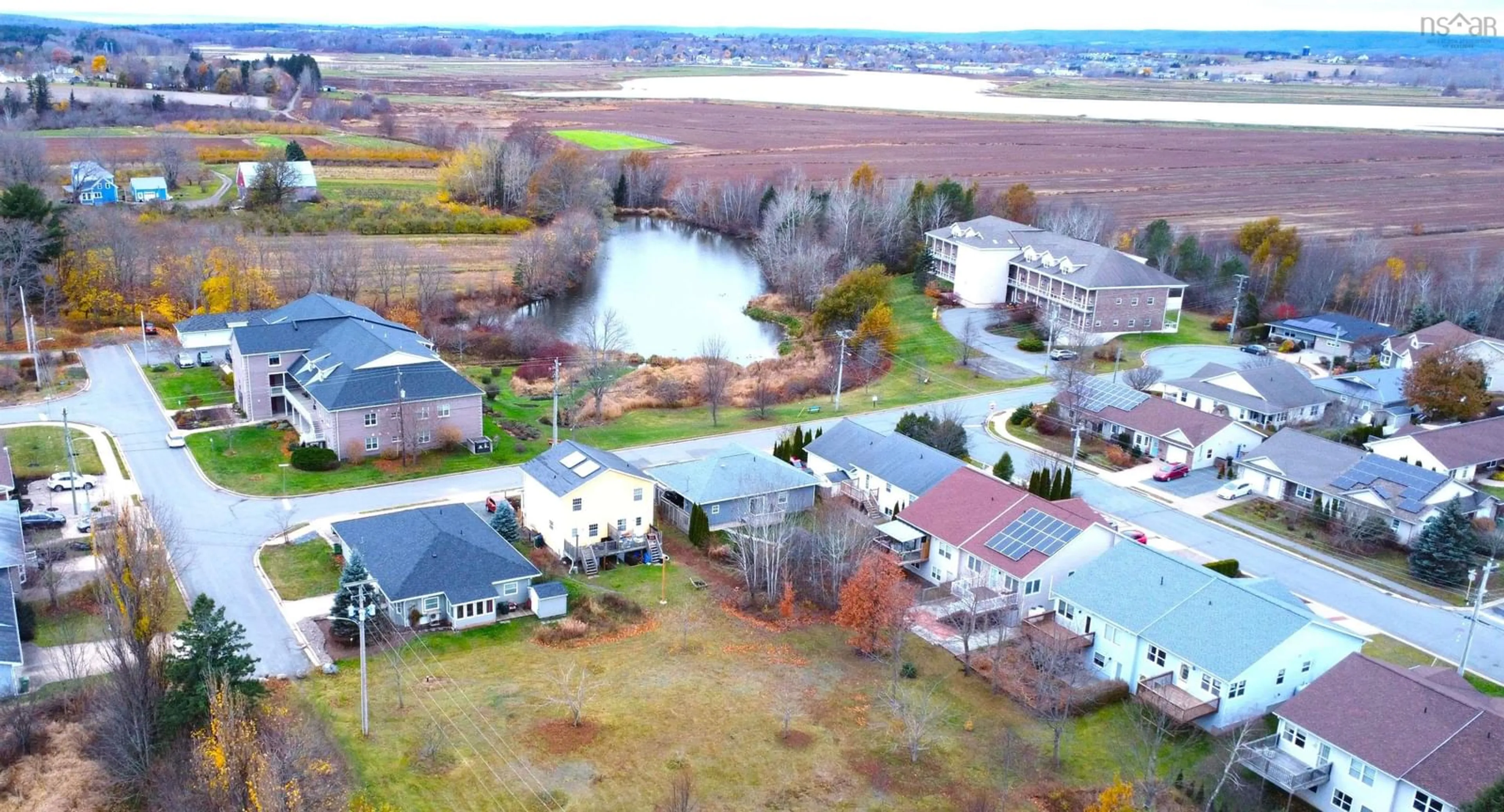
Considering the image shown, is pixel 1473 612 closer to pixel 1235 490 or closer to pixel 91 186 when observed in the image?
pixel 1235 490

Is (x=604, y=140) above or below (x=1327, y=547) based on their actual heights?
above

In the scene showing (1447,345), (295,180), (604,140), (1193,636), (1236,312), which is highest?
(604,140)

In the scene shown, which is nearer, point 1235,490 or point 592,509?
point 592,509

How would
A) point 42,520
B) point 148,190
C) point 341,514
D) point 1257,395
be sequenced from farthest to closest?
point 148,190
point 1257,395
point 341,514
point 42,520

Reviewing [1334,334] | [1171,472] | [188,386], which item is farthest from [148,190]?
[1334,334]

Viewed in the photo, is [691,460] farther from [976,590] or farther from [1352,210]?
[1352,210]

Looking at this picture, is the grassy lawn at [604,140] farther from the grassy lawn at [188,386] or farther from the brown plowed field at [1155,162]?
the grassy lawn at [188,386]

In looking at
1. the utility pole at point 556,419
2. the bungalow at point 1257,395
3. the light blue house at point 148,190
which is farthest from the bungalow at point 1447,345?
the light blue house at point 148,190
